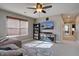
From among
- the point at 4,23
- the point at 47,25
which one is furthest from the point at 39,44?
the point at 4,23

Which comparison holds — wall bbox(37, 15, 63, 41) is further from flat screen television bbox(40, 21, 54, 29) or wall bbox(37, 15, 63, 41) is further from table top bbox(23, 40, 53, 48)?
table top bbox(23, 40, 53, 48)

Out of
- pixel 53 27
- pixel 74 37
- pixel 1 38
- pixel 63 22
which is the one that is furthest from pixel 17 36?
pixel 74 37

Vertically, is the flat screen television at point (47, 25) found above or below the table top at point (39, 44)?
above

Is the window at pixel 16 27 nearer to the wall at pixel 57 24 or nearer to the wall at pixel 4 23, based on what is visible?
the wall at pixel 4 23

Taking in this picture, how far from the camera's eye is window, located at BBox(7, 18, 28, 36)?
74.3 inches

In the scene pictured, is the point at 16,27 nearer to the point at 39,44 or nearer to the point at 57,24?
the point at 39,44

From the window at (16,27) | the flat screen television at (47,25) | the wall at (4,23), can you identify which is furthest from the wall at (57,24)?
the window at (16,27)

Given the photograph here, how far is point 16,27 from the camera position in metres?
Answer: 1.93

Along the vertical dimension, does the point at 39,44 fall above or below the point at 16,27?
below

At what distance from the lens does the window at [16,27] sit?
1.89 meters

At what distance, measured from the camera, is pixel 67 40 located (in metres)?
2.15

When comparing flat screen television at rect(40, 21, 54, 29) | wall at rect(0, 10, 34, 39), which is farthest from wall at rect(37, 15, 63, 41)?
wall at rect(0, 10, 34, 39)

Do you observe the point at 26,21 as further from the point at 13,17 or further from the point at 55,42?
the point at 55,42

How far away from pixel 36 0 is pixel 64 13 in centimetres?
72
